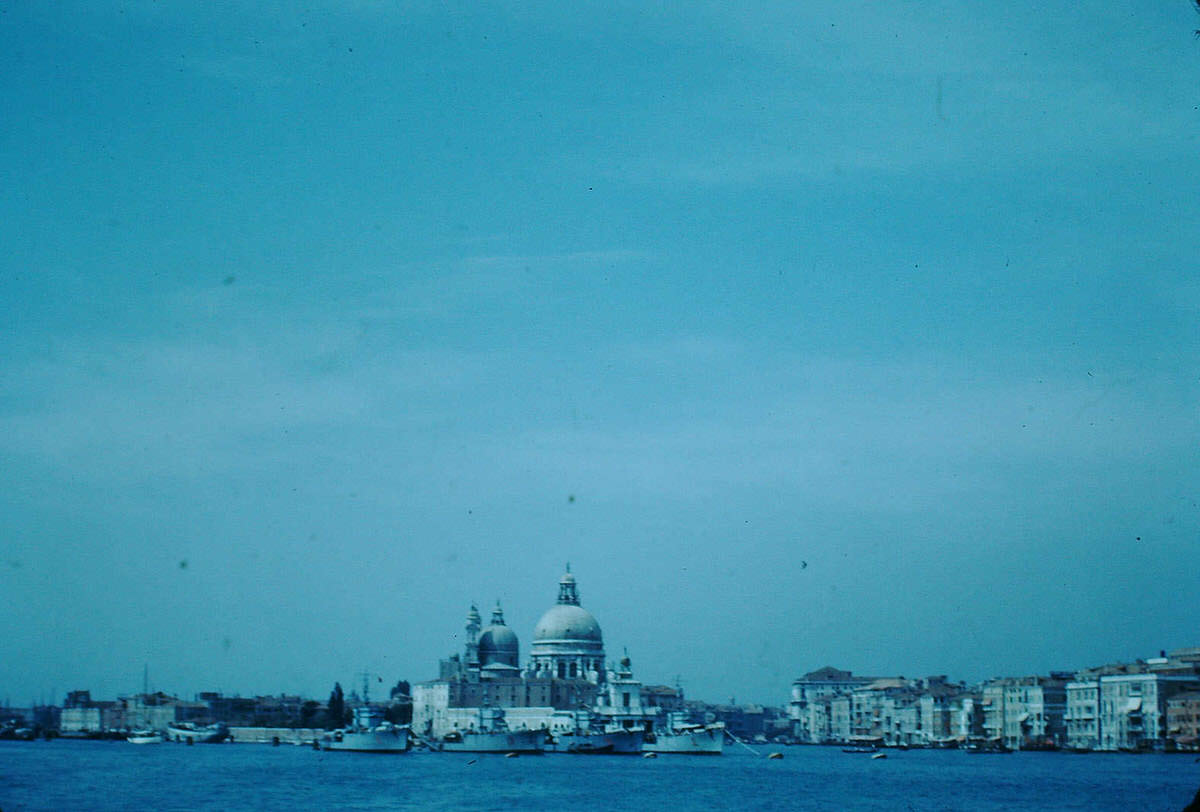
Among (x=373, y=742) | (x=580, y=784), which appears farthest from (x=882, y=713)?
(x=580, y=784)

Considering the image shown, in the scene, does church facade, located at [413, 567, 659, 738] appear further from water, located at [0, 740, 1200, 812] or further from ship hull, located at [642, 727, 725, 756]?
water, located at [0, 740, 1200, 812]

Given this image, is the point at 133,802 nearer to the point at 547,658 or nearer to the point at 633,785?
the point at 633,785

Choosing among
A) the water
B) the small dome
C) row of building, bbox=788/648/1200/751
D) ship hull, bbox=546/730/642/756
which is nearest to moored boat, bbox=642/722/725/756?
ship hull, bbox=546/730/642/756

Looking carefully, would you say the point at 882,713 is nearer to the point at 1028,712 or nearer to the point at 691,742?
the point at 1028,712

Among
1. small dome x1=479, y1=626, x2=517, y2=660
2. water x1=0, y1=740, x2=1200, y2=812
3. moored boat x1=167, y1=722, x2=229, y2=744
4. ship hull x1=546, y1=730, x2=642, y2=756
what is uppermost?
small dome x1=479, y1=626, x2=517, y2=660

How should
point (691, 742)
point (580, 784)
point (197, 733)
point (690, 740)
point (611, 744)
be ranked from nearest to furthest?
point (580, 784) < point (691, 742) < point (690, 740) < point (611, 744) < point (197, 733)

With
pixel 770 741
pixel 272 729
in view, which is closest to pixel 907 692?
pixel 770 741

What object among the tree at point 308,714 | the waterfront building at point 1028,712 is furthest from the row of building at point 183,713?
the waterfront building at point 1028,712
